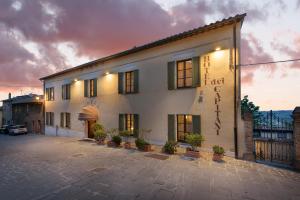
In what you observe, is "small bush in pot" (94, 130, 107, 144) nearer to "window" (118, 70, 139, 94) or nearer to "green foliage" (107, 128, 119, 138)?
"green foliage" (107, 128, 119, 138)

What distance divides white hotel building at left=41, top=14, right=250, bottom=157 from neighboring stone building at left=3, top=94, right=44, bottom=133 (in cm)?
1165

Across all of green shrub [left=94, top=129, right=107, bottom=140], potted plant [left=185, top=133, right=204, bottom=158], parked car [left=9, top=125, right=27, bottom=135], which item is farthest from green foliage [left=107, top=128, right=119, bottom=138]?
parked car [left=9, top=125, right=27, bottom=135]

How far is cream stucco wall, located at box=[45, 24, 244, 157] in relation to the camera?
362 inches

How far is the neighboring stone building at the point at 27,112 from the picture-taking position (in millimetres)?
24750

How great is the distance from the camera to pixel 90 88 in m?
16.8

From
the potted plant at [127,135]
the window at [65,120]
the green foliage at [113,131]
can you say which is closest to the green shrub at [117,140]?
the potted plant at [127,135]

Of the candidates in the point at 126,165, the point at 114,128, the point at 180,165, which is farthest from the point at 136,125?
the point at 180,165

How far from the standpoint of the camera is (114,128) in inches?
Answer: 569

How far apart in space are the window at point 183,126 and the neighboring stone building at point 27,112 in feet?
68.2

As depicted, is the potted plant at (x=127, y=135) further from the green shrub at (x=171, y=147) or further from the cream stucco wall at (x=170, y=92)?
the green shrub at (x=171, y=147)

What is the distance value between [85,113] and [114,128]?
3204mm

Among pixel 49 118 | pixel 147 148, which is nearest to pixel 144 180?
pixel 147 148

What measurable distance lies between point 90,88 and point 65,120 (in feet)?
20.0

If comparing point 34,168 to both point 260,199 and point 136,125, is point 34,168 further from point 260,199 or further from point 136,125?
point 260,199
